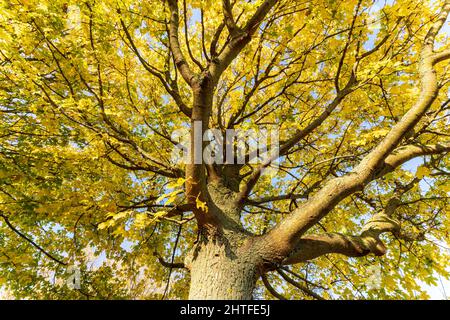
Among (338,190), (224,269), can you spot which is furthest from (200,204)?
(338,190)

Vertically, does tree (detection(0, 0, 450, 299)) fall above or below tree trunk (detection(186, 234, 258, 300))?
above

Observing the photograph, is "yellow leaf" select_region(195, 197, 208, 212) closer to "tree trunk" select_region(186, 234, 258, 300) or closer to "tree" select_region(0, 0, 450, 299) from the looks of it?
"tree" select_region(0, 0, 450, 299)

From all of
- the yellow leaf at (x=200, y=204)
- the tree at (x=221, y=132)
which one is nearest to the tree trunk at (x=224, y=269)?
the tree at (x=221, y=132)

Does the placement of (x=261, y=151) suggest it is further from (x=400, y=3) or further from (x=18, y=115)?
(x=18, y=115)

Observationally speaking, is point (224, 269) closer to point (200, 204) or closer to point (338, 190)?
point (200, 204)

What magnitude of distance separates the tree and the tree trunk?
0.04 feet

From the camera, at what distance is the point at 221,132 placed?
150 inches

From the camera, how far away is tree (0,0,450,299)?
8.10ft

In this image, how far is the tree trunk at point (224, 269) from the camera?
2.30 metres

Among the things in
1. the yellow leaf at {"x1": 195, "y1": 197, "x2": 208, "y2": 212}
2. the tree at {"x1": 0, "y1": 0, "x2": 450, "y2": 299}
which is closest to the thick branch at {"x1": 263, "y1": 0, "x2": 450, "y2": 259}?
the tree at {"x1": 0, "y1": 0, "x2": 450, "y2": 299}

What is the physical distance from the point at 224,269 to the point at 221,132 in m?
2.04

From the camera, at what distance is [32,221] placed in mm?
4527

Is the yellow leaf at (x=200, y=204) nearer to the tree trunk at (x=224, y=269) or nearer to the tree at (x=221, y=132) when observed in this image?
the tree at (x=221, y=132)
